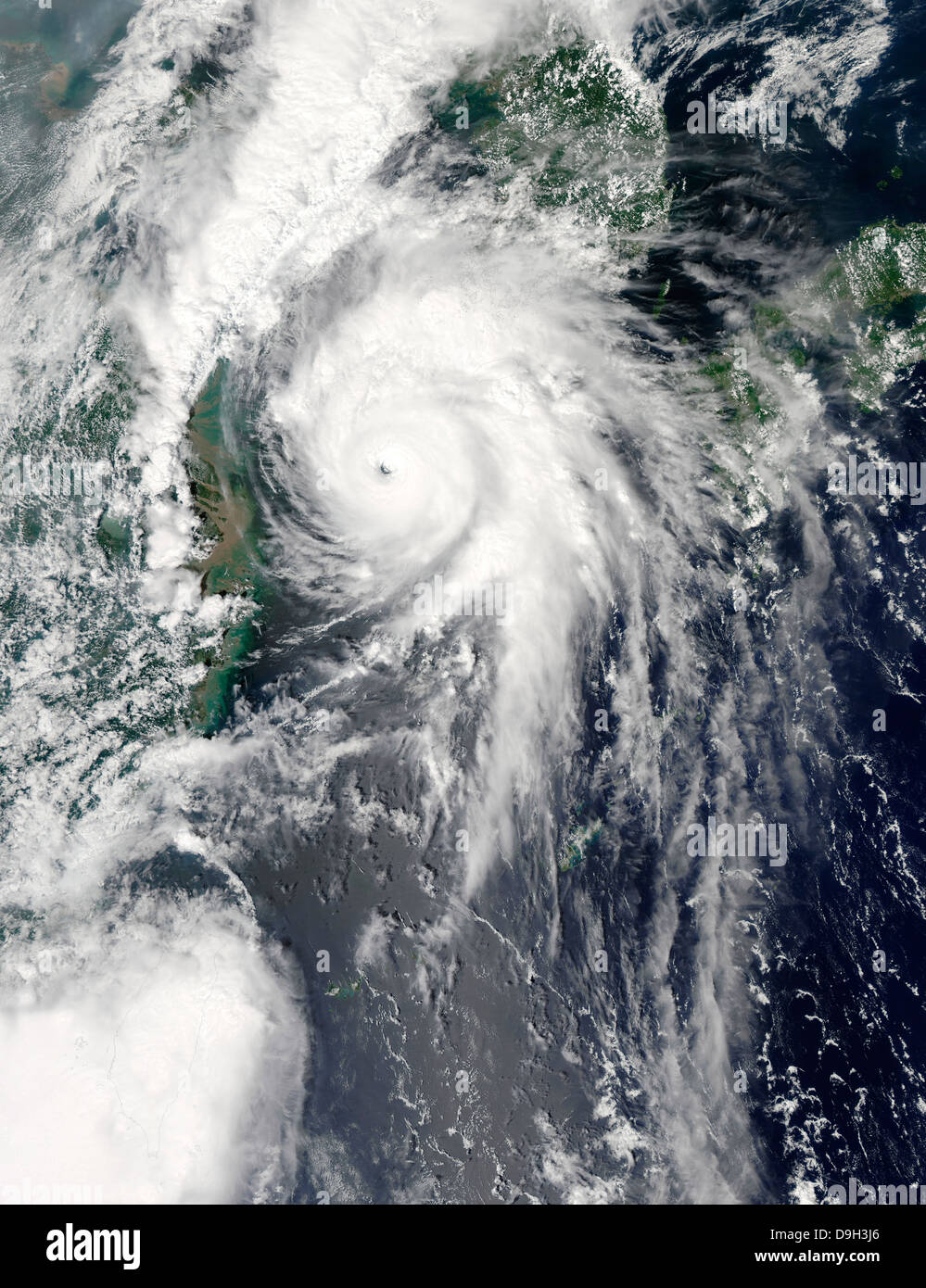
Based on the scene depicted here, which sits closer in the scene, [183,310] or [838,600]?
[838,600]

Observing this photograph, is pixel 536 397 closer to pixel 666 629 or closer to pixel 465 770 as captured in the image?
pixel 666 629

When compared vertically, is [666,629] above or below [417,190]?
below

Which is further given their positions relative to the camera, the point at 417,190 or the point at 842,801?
the point at 417,190

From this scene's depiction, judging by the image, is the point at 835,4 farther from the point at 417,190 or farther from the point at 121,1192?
the point at 121,1192

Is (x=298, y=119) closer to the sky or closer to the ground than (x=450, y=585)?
closer to the sky

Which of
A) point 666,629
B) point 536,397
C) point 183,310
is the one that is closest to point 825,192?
→ point 536,397

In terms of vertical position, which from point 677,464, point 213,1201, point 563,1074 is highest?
point 677,464

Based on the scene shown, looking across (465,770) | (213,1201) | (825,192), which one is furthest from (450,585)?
(213,1201)

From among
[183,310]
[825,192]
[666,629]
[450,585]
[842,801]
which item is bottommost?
[842,801]
